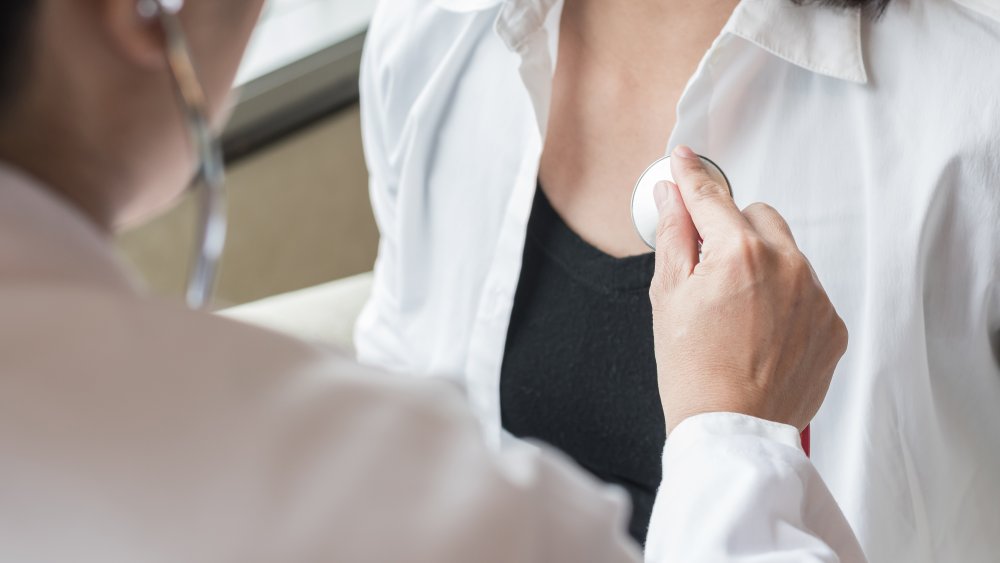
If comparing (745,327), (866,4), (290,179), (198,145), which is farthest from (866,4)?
(290,179)

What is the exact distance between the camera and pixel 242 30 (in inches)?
19.5

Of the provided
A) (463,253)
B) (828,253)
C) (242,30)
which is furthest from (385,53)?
(242,30)

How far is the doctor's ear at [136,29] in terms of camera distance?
1.42ft

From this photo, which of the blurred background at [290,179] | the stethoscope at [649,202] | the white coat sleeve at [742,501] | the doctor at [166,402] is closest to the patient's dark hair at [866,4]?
the stethoscope at [649,202]

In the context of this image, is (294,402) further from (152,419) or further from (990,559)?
(990,559)

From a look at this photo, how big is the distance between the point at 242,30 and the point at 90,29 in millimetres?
80

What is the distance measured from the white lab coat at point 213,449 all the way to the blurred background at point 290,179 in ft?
4.82

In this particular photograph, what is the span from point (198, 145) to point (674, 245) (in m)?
0.37

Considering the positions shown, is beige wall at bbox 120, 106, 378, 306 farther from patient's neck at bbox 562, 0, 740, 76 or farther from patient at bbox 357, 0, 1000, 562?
patient's neck at bbox 562, 0, 740, 76

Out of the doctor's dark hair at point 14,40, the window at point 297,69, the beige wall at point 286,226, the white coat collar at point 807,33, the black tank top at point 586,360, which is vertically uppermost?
the doctor's dark hair at point 14,40

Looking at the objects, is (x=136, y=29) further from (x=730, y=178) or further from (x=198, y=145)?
(x=730, y=178)

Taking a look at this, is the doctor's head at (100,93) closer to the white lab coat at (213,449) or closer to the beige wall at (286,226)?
the white lab coat at (213,449)

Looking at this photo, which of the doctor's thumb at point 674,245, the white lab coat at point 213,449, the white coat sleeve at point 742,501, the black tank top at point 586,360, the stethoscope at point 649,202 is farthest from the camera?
the black tank top at point 586,360

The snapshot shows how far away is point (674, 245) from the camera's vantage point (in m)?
0.75
